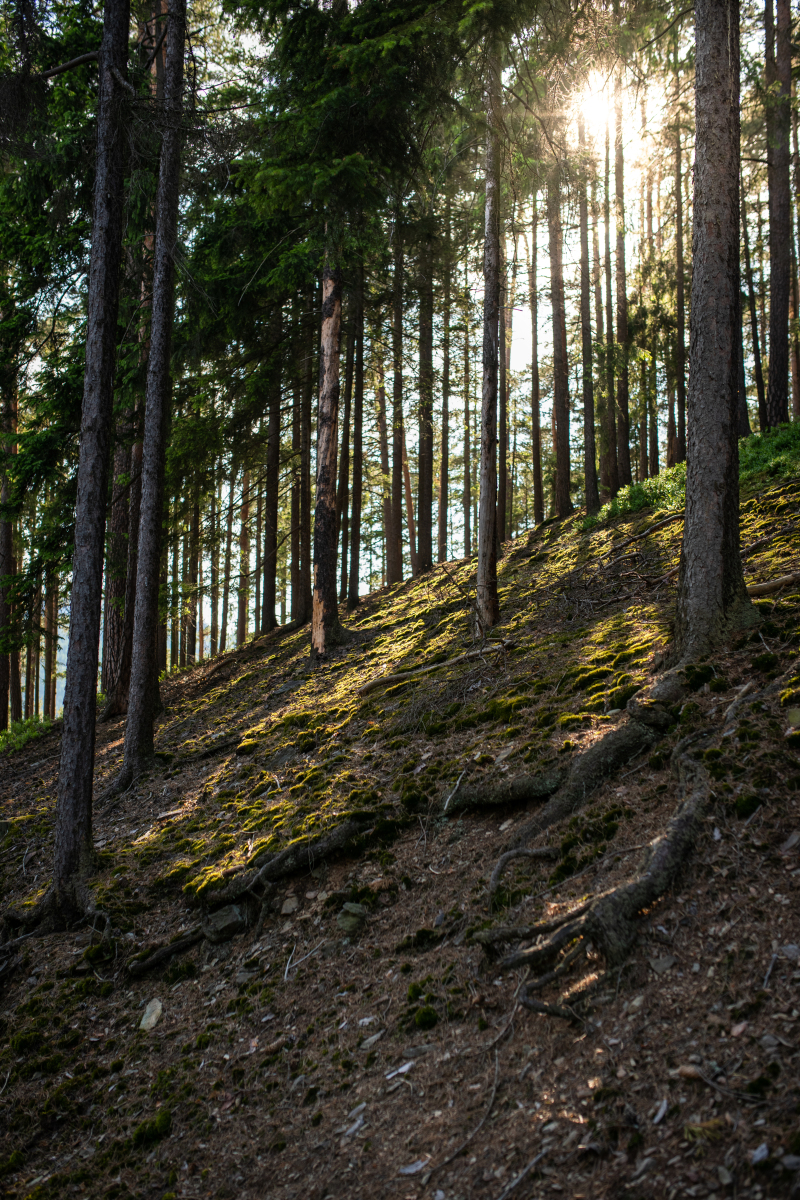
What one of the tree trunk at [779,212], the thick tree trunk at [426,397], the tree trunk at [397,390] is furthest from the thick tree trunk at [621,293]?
the tree trunk at [397,390]

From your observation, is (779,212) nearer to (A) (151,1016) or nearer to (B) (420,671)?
(B) (420,671)

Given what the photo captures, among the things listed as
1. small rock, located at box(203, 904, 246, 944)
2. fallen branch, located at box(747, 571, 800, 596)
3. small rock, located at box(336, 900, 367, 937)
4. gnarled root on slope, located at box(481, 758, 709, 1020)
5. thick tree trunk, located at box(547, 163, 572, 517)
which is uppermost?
thick tree trunk, located at box(547, 163, 572, 517)

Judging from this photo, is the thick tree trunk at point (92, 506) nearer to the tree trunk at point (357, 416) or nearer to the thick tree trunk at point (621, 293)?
the tree trunk at point (357, 416)

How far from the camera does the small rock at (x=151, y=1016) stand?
16.9ft

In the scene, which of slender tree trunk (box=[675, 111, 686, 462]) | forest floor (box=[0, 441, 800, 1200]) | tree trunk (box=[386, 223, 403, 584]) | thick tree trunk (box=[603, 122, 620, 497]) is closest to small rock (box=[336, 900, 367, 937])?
forest floor (box=[0, 441, 800, 1200])

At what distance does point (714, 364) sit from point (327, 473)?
7.85 metres

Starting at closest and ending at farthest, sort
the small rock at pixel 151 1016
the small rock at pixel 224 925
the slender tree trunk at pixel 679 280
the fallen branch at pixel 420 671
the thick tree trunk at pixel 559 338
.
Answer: the small rock at pixel 151 1016 → the small rock at pixel 224 925 → the fallen branch at pixel 420 671 → the thick tree trunk at pixel 559 338 → the slender tree trunk at pixel 679 280

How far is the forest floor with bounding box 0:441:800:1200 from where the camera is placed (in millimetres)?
2961

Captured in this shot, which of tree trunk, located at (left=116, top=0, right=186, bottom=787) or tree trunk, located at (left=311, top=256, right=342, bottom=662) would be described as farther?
tree trunk, located at (left=311, top=256, right=342, bottom=662)

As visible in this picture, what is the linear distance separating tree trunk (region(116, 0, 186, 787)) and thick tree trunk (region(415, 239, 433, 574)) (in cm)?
607

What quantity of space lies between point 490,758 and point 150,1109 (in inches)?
139

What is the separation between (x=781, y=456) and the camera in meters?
10.4

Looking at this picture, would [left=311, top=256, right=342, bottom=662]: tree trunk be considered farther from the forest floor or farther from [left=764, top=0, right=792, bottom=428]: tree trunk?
[left=764, top=0, right=792, bottom=428]: tree trunk

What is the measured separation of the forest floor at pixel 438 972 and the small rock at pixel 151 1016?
21 millimetres
